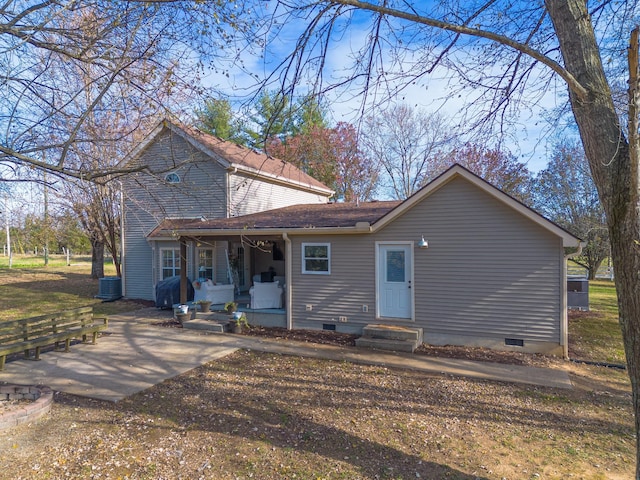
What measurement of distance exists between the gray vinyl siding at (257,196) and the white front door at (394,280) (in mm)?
5452

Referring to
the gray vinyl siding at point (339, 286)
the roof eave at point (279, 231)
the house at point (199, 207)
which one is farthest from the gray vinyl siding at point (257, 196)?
the gray vinyl siding at point (339, 286)

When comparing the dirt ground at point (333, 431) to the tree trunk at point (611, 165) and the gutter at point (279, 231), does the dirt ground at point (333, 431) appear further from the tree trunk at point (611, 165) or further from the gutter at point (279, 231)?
the gutter at point (279, 231)

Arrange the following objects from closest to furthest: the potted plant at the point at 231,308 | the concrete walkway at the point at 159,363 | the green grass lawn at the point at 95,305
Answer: the concrete walkway at the point at 159,363, the green grass lawn at the point at 95,305, the potted plant at the point at 231,308

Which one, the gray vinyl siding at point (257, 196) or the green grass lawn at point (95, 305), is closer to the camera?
the green grass lawn at point (95, 305)

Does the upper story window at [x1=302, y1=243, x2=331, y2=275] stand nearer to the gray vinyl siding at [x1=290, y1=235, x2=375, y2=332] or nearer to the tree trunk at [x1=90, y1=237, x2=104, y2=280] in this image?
the gray vinyl siding at [x1=290, y1=235, x2=375, y2=332]

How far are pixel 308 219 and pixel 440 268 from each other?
13.3 feet

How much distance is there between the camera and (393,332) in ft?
30.2

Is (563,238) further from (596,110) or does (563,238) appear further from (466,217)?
(596,110)

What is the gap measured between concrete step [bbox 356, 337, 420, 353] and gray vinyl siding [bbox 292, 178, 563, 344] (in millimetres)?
762

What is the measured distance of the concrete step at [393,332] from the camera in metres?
9.05

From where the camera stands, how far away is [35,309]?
45.7 feet

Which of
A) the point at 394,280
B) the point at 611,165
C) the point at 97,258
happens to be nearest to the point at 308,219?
Result: the point at 394,280

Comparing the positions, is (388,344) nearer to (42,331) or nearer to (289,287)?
(289,287)

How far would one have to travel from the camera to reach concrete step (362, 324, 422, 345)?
9047 millimetres
